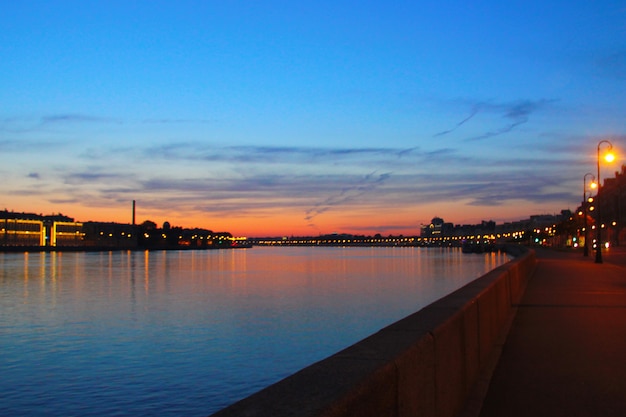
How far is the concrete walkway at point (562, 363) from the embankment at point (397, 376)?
0.55 meters

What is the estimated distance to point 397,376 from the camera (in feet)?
16.0

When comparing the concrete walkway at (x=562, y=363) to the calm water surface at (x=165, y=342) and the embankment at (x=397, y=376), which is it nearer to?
the embankment at (x=397, y=376)

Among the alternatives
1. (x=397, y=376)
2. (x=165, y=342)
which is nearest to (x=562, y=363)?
(x=397, y=376)

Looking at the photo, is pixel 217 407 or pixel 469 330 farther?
pixel 217 407

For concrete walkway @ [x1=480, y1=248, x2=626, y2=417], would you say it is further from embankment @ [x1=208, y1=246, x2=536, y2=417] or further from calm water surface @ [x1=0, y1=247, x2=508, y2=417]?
calm water surface @ [x1=0, y1=247, x2=508, y2=417]

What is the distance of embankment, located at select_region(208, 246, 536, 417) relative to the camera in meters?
3.69

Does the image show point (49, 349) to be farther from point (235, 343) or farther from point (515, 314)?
point (515, 314)

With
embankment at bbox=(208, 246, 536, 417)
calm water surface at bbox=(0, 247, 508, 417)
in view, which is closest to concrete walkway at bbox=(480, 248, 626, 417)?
embankment at bbox=(208, 246, 536, 417)

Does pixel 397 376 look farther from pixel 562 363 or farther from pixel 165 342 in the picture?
pixel 165 342

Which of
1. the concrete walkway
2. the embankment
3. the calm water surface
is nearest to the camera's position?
the embankment

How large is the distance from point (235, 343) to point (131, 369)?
470 centimetres

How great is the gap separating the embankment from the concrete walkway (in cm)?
55

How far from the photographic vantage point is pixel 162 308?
34094 mm

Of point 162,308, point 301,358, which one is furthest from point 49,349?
point 162,308
